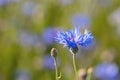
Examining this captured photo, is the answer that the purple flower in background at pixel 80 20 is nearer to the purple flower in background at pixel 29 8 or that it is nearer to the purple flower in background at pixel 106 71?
the purple flower in background at pixel 29 8

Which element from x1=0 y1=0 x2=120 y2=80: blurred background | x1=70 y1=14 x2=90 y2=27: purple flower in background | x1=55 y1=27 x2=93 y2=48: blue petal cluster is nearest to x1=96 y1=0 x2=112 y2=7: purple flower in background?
x1=0 y1=0 x2=120 y2=80: blurred background

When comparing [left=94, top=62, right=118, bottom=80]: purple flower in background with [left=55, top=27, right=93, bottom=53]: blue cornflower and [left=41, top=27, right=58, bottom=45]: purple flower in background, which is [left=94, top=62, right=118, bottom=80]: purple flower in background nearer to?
[left=41, top=27, right=58, bottom=45]: purple flower in background

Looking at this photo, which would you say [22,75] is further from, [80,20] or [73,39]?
[73,39]

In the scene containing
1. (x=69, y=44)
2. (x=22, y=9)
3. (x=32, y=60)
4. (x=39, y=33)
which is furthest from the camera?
(x=22, y=9)

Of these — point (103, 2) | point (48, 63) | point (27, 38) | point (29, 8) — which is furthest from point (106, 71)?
point (103, 2)

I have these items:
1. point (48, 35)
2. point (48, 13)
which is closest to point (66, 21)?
point (48, 13)

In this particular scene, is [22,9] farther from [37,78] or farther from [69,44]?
[69,44]
